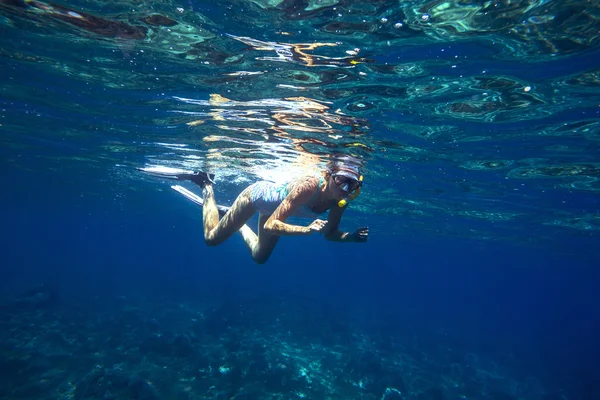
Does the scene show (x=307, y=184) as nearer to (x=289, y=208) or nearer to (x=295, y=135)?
(x=289, y=208)

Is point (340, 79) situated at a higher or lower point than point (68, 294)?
higher

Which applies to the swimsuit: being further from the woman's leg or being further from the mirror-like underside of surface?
the mirror-like underside of surface

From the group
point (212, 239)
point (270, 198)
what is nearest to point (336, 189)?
point (270, 198)

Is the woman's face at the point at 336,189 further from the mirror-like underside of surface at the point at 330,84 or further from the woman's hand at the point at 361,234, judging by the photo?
the mirror-like underside of surface at the point at 330,84

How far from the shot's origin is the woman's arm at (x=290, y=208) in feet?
20.4

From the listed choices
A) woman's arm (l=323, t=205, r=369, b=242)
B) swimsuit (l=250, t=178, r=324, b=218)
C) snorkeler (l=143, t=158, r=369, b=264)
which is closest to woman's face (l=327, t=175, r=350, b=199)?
snorkeler (l=143, t=158, r=369, b=264)

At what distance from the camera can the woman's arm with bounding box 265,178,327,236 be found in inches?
244

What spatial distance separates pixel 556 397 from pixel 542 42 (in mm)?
29610

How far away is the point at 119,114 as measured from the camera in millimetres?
13273

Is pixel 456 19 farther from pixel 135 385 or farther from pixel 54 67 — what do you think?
pixel 135 385

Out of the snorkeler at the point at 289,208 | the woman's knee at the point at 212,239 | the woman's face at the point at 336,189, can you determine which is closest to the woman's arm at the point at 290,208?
the snorkeler at the point at 289,208

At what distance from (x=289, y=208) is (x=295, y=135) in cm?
655

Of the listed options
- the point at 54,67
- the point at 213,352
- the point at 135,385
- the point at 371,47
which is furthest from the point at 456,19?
the point at 213,352

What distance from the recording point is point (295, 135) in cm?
1259
